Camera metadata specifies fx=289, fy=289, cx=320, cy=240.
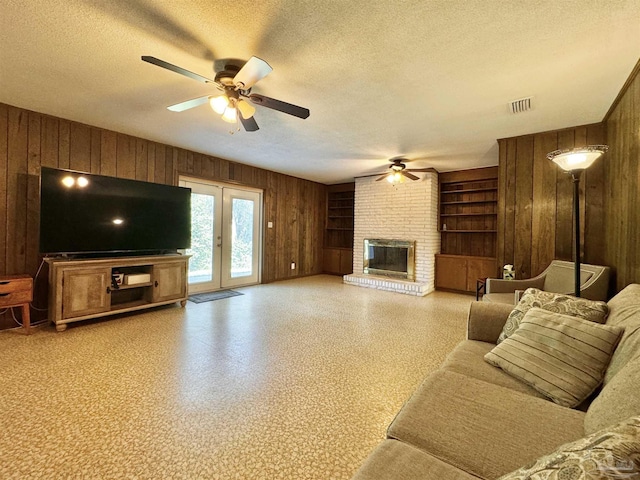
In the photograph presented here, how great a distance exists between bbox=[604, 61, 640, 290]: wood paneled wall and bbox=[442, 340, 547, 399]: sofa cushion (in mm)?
1612

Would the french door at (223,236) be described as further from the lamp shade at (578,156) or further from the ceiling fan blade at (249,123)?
the lamp shade at (578,156)

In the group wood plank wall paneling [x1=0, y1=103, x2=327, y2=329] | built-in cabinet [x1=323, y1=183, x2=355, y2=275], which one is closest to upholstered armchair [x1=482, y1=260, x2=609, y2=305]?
built-in cabinet [x1=323, y1=183, x2=355, y2=275]

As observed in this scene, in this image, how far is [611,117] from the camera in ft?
9.87

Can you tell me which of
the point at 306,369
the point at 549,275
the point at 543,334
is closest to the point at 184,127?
the point at 306,369

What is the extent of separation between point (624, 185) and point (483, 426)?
285cm

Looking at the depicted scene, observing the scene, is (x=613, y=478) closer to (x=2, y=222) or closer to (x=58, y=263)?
(x=58, y=263)

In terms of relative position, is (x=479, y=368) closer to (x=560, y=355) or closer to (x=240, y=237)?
(x=560, y=355)

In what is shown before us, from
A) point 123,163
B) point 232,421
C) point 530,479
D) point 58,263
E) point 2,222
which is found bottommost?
point 232,421

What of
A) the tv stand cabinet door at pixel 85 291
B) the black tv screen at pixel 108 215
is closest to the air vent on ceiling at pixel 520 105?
the black tv screen at pixel 108 215

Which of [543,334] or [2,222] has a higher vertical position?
[2,222]

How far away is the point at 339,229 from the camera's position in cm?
759

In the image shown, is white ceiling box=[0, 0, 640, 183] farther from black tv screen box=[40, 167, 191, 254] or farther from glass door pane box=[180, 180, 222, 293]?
glass door pane box=[180, 180, 222, 293]

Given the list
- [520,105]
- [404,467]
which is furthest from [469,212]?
[404,467]

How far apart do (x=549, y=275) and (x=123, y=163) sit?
18.1ft
